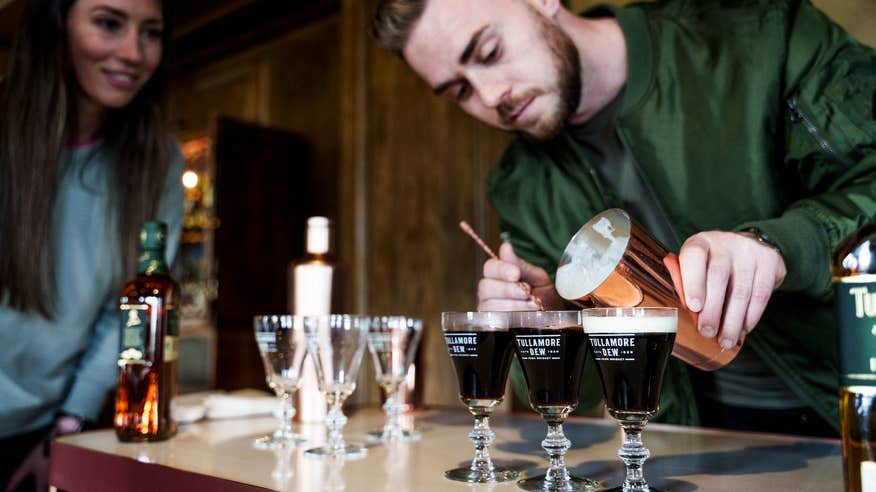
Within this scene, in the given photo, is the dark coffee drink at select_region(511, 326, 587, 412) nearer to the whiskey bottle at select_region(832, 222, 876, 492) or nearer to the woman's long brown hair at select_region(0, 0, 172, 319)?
the whiskey bottle at select_region(832, 222, 876, 492)

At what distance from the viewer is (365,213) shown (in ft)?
11.7

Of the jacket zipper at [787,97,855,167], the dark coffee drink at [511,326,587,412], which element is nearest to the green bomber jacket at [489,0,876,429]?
the jacket zipper at [787,97,855,167]

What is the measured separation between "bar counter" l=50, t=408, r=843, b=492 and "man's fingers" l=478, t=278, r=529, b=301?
0.72 feet

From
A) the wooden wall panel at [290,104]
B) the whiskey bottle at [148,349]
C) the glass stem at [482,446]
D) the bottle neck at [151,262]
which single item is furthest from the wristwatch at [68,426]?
the wooden wall panel at [290,104]

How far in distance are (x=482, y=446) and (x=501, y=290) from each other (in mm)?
343

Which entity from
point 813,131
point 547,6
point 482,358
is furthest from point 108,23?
point 813,131

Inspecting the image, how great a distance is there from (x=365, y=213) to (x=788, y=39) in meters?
2.35

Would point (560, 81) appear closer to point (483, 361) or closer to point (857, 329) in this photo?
point (483, 361)

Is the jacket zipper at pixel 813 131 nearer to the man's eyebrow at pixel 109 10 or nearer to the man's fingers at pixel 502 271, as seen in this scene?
the man's fingers at pixel 502 271

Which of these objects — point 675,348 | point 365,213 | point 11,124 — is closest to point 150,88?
point 11,124

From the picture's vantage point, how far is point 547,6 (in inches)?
65.2

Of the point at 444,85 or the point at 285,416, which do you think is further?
the point at 444,85

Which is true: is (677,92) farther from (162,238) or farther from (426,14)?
(162,238)

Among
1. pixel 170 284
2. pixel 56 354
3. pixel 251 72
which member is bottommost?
pixel 56 354
